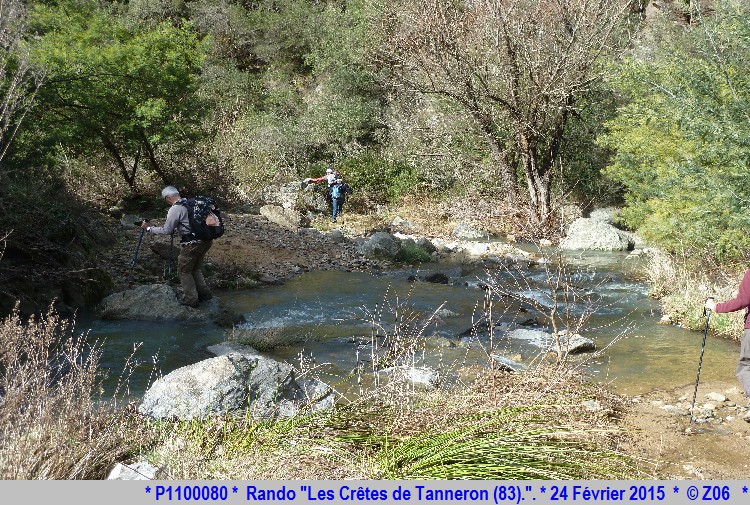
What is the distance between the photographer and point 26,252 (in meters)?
9.33

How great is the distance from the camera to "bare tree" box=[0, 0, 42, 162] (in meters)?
6.46

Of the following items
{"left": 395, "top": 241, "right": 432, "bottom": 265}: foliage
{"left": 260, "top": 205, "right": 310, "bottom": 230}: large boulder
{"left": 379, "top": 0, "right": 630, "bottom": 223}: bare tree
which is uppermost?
{"left": 379, "top": 0, "right": 630, "bottom": 223}: bare tree

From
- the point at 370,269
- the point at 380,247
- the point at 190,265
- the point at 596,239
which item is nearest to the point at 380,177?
the point at 380,247

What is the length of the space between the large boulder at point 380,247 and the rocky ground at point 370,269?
30cm

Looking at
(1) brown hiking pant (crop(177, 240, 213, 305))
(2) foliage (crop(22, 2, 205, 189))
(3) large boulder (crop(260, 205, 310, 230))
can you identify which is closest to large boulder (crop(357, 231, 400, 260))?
(3) large boulder (crop(260, 205, 310, 230))

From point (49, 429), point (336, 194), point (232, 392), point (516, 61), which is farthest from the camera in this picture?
point (336, 194)

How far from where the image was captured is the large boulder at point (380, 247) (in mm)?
14812

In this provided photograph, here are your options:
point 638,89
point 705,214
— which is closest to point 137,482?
point 705,214

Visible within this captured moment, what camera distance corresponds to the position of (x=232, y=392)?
4957 mm

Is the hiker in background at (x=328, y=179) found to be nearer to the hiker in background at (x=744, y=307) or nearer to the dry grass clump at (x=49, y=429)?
the hiker in background at (x=744, y=307)

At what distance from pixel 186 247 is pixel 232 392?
4935mm

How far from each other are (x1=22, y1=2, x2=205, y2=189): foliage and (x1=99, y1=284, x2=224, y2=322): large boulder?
5.73 meters

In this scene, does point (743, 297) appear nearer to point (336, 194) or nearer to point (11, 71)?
point (11, 71)

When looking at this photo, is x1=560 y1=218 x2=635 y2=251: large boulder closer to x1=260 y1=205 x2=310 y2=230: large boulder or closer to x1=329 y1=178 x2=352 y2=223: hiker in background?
x1=329 y1=178 x2=352 y2=223: hiker in background
